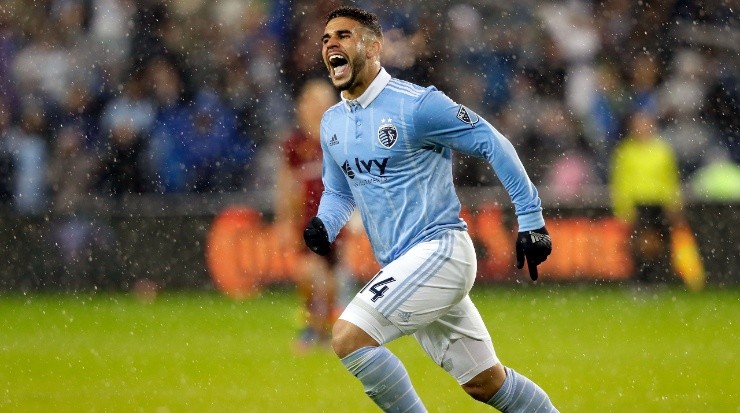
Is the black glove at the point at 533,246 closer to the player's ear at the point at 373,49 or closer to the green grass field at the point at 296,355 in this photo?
the player's ear at the point at 373,49

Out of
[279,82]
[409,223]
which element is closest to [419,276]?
[409,223]

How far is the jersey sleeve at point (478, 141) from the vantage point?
552 cm

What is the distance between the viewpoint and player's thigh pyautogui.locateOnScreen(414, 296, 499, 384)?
568cm

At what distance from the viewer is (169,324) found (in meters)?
12.8

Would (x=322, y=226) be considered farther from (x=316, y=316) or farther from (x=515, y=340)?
(x=515, y=340)

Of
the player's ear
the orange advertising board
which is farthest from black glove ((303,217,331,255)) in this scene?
the orange advertising board

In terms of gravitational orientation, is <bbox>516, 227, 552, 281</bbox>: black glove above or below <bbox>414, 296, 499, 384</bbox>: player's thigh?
above

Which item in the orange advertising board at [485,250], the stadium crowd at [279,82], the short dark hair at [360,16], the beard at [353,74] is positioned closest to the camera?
the beard at [353,74]

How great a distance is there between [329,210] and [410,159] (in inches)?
23.4

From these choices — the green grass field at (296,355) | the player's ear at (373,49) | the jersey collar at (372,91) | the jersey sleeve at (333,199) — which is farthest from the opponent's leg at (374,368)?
the green grass field at (296,355)

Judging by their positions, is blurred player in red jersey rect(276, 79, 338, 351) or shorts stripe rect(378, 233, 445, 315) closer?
shorts stripe rect(378, 233, 445, 315)

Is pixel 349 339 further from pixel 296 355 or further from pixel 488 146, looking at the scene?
pixel 296 355

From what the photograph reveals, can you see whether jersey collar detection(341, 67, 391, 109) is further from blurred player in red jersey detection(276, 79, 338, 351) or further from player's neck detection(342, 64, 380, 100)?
blurred player in red jersey detection(276, 79, 338, 351)

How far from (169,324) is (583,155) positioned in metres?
5.40
